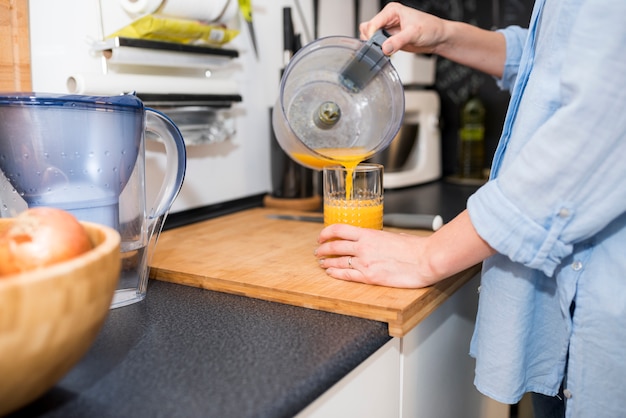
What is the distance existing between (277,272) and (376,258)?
16 cm

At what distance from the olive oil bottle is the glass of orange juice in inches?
38.7

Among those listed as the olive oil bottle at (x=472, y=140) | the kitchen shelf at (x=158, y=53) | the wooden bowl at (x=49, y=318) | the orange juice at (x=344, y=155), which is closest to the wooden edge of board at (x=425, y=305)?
the orange juice at (x=344, y=155)

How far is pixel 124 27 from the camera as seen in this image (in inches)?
41.1

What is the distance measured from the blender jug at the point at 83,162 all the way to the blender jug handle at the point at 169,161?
18 mm

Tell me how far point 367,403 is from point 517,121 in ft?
1.35

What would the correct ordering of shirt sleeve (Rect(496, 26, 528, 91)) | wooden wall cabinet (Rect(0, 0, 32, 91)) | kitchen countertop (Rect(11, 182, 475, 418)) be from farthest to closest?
shirt sleeve (Rect(496, 26, 528, 91)) < wooden wall cabinet (Rect(0, 0, 32, 91)) < kitchen countertop (Rect(11, 182, 475, 418))

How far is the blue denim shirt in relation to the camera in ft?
1.94

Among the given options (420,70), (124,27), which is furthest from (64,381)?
(420,70)

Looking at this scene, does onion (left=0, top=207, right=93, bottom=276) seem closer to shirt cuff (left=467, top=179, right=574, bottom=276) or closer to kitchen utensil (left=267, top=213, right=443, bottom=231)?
shirt cuff (left=467, top=179, right=574, bottom=276)

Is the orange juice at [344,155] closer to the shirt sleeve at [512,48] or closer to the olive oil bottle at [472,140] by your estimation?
the shirt sleeve at [512,48]

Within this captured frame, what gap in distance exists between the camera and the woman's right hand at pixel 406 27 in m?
0.97

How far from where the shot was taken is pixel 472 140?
5.97 feet

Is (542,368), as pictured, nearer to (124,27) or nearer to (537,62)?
(537,62)

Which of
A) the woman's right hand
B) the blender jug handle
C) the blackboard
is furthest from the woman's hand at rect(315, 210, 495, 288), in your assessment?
the blackboard
